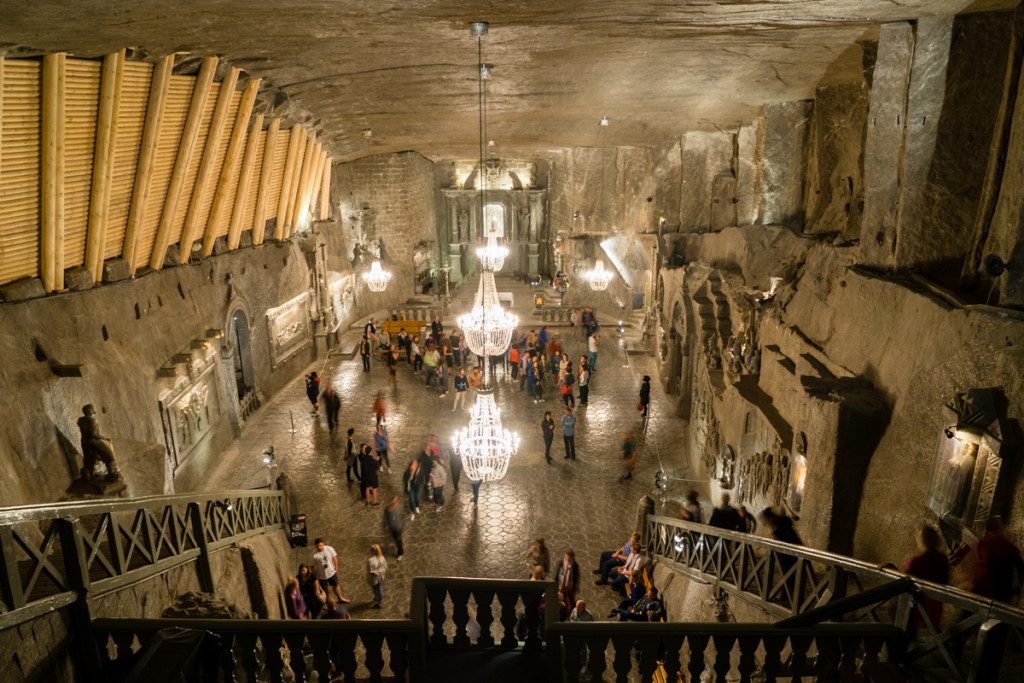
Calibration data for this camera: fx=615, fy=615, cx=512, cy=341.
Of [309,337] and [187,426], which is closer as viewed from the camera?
[187,426]

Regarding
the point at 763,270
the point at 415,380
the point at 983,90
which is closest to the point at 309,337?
the point at 415,380

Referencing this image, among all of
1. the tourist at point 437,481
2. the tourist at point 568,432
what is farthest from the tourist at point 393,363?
the tourist at point 437,481

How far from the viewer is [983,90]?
20.7 ft

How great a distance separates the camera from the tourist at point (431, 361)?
44.8ft

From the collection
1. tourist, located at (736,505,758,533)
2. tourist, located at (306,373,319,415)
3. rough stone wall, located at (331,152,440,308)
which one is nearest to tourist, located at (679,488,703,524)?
tourist, located at (736,505,758,533)

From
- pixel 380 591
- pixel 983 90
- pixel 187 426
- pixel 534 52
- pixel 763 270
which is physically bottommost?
pixel 380 591

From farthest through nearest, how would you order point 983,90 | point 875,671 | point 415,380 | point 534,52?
1. point 415,380
2. point 534,52
3. point 983,90
4. point 875,671

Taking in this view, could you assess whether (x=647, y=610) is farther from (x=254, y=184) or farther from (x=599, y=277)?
(x=599, y=277)

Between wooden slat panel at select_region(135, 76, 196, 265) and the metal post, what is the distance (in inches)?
183

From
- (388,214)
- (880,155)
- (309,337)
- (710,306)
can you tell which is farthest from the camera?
(388,214)

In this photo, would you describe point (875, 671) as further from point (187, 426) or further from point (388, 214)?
point (388, 214)

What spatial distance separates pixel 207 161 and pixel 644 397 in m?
8.36

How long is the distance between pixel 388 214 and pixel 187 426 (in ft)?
40.9

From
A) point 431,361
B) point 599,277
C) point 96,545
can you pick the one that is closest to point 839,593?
point 96,545
